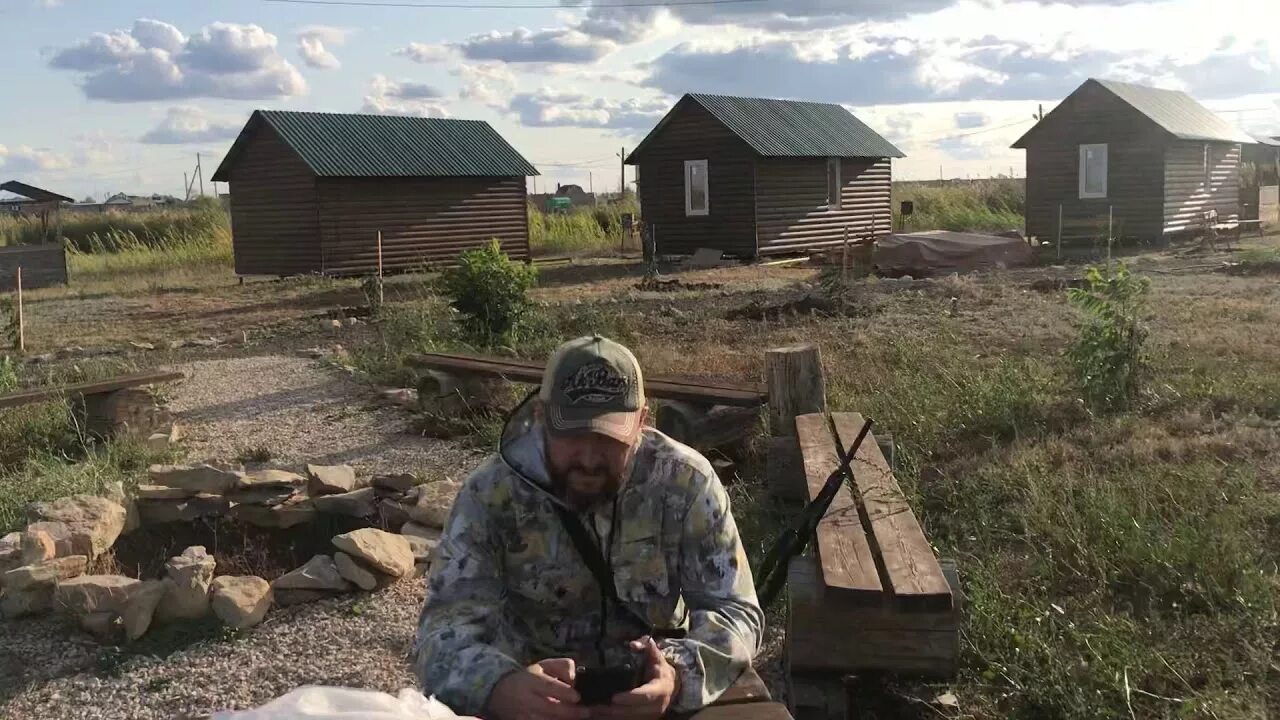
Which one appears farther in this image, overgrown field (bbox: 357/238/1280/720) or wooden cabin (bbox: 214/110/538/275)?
wooden cabin (bbox: 214/110/538/275)

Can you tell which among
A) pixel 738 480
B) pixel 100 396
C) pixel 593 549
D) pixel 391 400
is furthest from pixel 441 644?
pixel 391 400

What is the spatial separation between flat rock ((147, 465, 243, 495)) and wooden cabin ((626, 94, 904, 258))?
1914 cm

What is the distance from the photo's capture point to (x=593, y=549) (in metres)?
A: 2.43

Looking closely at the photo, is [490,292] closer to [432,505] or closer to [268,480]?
[268,480]

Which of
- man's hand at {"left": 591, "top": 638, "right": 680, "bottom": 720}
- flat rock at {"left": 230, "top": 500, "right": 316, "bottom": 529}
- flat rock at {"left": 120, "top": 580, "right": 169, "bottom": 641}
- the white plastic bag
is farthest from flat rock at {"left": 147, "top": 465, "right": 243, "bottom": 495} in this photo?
the white plastic bag

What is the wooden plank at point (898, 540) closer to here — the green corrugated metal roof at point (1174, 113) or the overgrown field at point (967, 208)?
the green corrugated metal roof at point (1174, 113)

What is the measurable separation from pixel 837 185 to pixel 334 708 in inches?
1044

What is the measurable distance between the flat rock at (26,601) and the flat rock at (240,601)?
2.29 feet

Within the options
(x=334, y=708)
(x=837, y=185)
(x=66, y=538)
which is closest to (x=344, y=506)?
(x=66, y=538)

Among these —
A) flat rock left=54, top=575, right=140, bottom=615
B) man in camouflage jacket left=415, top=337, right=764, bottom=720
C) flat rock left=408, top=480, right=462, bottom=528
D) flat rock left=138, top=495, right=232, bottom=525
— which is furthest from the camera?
flat rock left=138, top=495, right=232, bottom=525

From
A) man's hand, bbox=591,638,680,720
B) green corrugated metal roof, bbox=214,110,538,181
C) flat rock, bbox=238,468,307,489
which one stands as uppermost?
green corrugated metal roof, bbox=214,110,538,181

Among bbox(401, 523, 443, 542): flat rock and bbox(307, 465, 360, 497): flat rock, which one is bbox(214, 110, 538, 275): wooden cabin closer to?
bbox(307, 465, 360, 497): flat rock

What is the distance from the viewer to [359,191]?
2258 cm

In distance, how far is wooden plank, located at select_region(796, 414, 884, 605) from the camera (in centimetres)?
327
